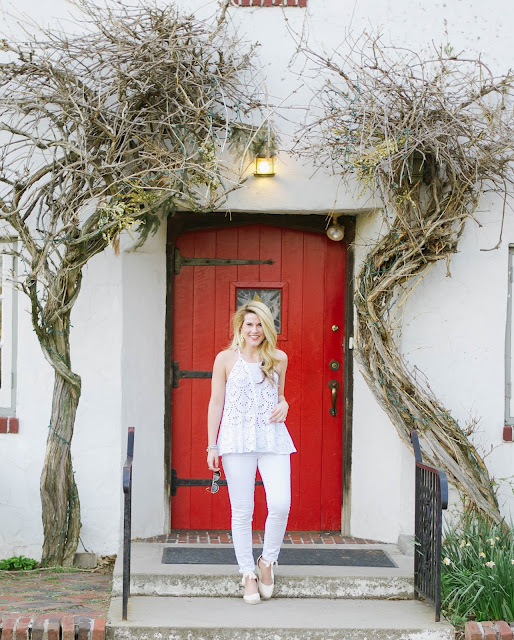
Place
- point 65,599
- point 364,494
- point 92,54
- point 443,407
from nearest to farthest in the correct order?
point 65,599 → point 92,54 → point 443,407 → point 364,494

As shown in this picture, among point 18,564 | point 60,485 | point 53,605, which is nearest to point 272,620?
point 53,605

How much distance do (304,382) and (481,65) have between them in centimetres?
256

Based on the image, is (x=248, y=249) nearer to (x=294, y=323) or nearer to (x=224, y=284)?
(x=224, y=284)

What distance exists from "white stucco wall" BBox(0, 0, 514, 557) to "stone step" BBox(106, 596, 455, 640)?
1056 mm

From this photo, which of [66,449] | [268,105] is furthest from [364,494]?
[268,105]

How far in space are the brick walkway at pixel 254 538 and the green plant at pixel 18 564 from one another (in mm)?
764

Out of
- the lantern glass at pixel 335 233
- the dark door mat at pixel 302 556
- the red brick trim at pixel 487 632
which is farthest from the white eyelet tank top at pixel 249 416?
the lantern glass at pixel 335 233

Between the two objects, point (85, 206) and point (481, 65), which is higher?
point (481, 65)

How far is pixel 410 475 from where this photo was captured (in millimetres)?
5812

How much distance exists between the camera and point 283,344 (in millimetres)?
6285

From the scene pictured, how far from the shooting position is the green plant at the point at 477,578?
15.5ft

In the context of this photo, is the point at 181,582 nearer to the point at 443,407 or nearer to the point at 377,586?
the point at 377,586

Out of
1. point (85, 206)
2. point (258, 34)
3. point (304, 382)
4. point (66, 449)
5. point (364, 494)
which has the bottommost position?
point (364, 494)

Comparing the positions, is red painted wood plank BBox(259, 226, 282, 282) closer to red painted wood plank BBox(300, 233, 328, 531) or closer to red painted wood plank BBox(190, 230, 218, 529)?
red painted wood plank BBox(300, 233, 328, 531)
